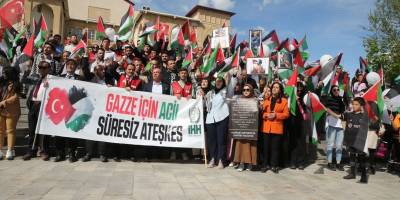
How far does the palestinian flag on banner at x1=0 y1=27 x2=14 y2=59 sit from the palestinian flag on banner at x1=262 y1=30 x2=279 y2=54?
8160 millimetres

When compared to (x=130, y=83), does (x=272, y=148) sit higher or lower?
lower

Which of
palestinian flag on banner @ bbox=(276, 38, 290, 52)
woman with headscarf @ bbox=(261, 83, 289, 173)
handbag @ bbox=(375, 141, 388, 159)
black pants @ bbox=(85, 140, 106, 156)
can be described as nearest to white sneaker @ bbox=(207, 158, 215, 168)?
woman with headscarf @ bbox=(261, 83, 289, 173)

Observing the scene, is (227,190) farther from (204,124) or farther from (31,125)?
(31,125)

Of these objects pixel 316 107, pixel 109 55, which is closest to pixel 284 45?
pixel 316 107

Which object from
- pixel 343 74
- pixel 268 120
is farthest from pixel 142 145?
pixel 343 74

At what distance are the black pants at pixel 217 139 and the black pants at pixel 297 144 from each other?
1.74 metres

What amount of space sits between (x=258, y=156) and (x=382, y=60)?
61.9 ft

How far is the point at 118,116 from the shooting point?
8.93 m

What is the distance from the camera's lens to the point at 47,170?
750cm

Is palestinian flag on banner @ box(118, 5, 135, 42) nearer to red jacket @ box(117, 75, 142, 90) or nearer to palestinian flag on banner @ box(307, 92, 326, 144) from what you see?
red jacket @ box(117, 75, 142, 90)

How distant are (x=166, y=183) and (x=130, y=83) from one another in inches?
125

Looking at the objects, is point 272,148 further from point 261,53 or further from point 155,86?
point 261,53

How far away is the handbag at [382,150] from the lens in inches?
405

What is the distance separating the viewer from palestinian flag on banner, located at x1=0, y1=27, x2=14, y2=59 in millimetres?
11125
